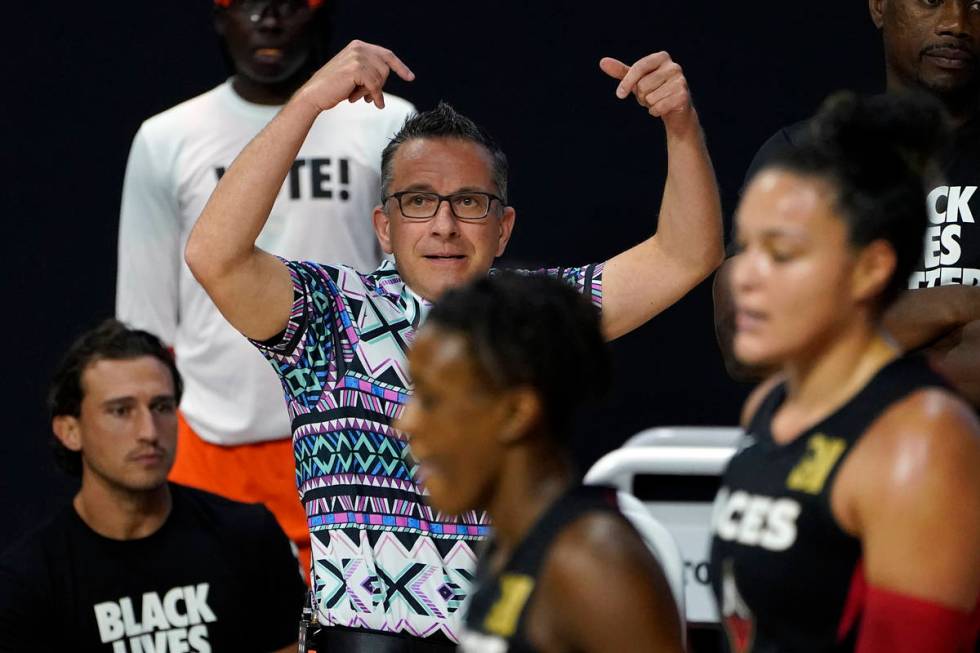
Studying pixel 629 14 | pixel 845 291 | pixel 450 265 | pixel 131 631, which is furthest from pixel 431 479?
pixel 629 14

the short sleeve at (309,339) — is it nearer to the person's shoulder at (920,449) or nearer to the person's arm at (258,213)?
the person's arm at (258,213)

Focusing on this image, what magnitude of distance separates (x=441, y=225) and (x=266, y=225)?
122 centimetres

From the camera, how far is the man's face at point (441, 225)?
2.84 meters

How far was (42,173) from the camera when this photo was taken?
4.96 meters

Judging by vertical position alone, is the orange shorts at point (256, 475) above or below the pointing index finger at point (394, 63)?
below

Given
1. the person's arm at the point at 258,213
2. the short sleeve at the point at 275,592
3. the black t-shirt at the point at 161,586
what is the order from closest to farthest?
the person's arm at the point at 258,213, the black t-shirt at the point at 161,586, the short sleeve at the point at 275,592

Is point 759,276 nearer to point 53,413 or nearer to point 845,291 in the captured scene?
point 845,291

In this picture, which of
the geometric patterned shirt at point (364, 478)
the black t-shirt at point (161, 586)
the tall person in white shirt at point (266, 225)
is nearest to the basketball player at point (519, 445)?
the geometric patterned shirt at point (364, 478)

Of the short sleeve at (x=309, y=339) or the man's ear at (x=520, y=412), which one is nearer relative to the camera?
the man's ear at (x=520, y=412)

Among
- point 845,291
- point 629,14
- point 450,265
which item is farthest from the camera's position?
point 629,14

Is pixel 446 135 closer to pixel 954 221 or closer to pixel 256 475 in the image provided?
pixel 954 221

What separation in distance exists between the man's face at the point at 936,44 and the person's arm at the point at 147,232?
1.81 m

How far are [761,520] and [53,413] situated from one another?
95.6 inches

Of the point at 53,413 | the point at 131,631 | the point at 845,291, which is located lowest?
the point at 131,631
